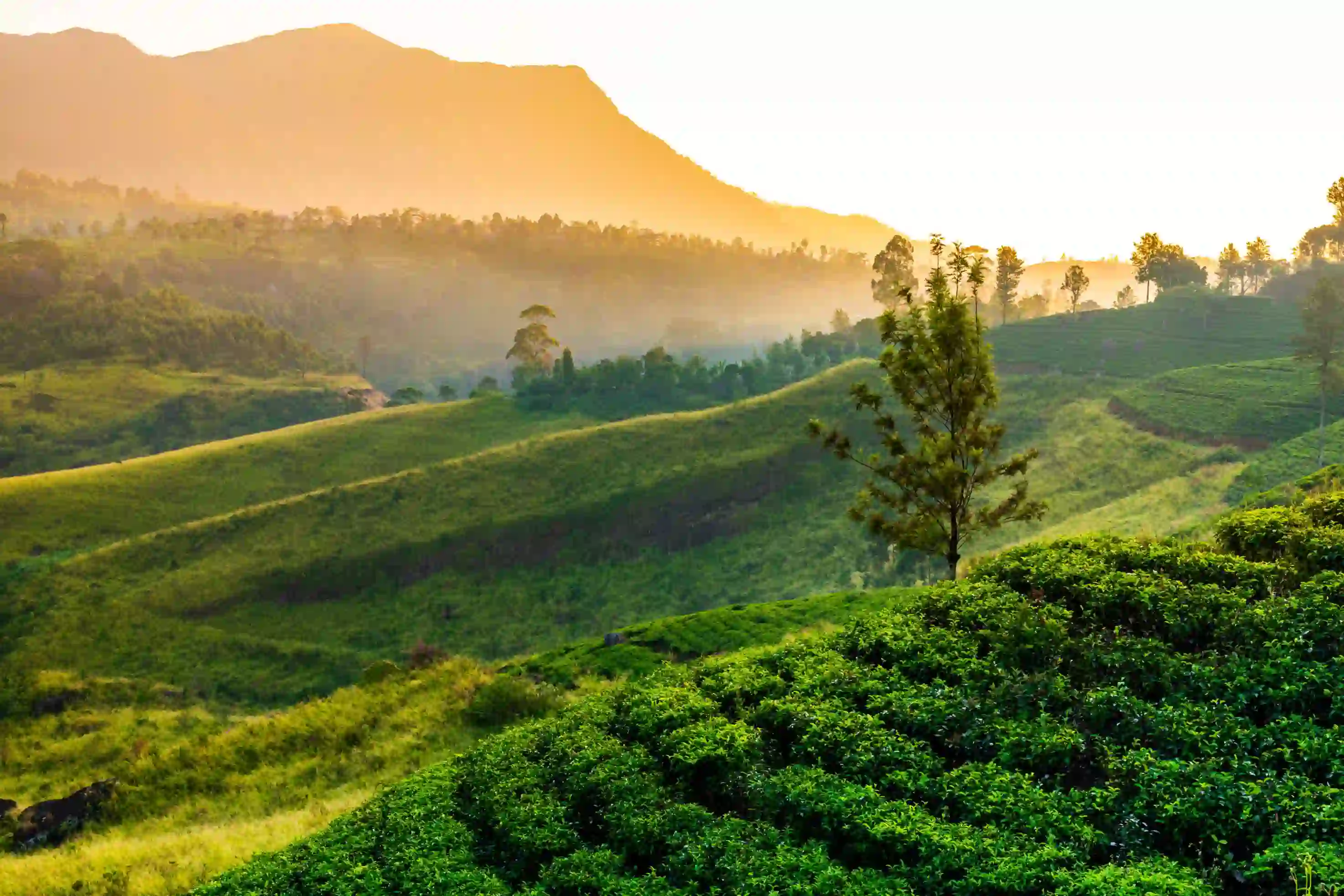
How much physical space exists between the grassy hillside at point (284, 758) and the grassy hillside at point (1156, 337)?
77.5 metres

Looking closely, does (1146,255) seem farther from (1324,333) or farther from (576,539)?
(576,539)

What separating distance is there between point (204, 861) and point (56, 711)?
34.4 meters

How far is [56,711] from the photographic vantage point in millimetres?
42844

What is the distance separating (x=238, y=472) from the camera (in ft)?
264

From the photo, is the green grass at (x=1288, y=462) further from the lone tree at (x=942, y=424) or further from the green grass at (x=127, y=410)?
the green grass at (x=127, y=410)

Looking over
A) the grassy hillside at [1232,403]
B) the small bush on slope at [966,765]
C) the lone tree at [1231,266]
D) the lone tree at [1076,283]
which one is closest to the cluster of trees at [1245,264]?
the lone tree at [1231,266]

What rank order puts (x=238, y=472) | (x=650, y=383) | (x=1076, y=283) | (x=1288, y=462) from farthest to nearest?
(x=650, y=383) → (x=1076, y=283) → (x=238, y=472) → (x=1288, y=462)

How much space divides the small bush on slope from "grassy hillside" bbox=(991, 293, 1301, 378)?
84787 mm

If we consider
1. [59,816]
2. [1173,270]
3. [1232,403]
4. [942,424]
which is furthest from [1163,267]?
[59,816]

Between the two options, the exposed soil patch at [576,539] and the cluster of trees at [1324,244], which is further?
the cluster of trees at [1324,244]

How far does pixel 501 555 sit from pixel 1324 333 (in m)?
62.2

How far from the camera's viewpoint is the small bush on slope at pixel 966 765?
10.2 m

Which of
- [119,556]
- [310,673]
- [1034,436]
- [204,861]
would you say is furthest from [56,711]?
[1034,436]

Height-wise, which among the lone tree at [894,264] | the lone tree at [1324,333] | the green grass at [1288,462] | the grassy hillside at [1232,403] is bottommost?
the green grass at [1288,462]
